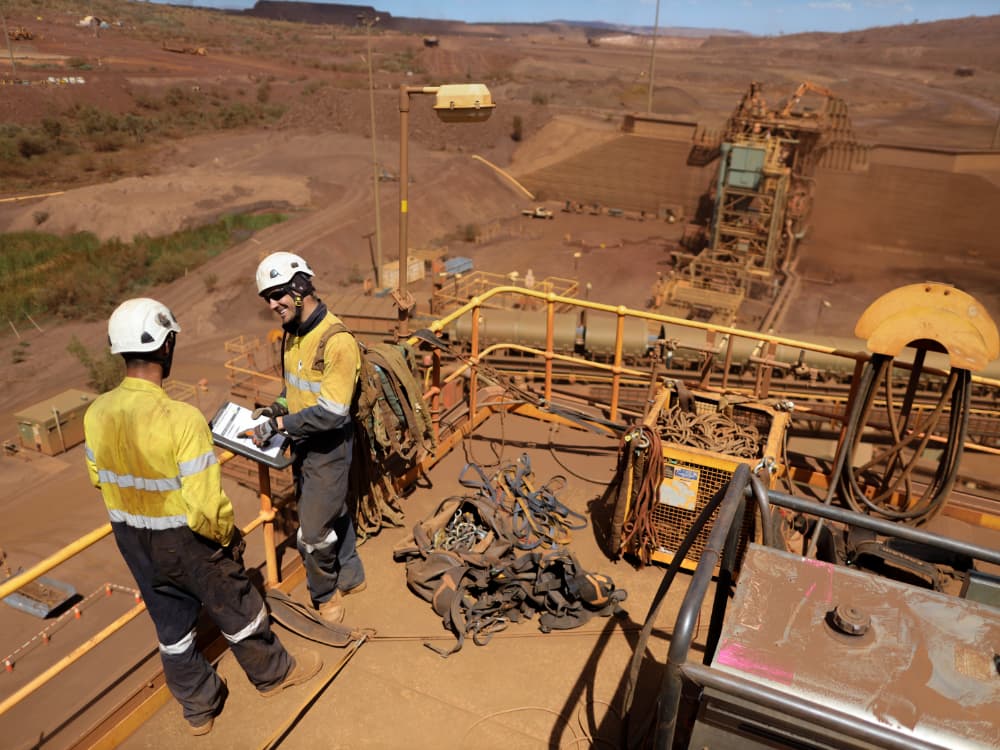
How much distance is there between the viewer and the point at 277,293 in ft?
12.8

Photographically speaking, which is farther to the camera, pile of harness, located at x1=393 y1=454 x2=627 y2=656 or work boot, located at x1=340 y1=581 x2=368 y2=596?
work boot, located at x1=340 y1=581 x2=368 y2=596

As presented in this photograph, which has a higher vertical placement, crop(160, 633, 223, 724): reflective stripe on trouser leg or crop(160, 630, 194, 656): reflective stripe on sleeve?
crop(160, 630, 194, 656): reflective stripe on sleeve

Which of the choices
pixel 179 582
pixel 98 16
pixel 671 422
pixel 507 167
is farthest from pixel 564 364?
pixel 98 16

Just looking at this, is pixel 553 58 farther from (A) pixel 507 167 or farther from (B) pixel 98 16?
(A) pixel 507 167

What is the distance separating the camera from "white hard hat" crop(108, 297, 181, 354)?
307cm

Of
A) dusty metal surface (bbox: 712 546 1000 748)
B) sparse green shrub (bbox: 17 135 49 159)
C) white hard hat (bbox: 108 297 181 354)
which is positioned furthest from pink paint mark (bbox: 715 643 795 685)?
sparse green shrub (bbox: 17 135 49 159)

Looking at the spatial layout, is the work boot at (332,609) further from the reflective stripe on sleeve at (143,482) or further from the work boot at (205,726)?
the reflective stripe on sleeve at (143,482)

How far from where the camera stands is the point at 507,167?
146ft

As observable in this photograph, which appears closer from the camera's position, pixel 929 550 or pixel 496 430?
pixel 929 550

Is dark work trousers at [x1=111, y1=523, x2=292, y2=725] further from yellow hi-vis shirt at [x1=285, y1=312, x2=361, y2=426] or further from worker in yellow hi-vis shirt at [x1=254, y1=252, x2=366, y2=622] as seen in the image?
yellow hi-vis shirt at [x1=285, y1=312, x2=361, y2=426]

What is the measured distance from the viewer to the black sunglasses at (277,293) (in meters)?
3.90

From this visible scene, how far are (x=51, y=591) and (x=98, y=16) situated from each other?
301 feet

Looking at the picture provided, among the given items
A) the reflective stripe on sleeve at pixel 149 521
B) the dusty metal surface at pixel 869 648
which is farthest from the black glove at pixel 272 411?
the dusty metal surface at pixel 869 648

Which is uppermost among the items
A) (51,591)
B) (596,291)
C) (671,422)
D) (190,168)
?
(671,422)
